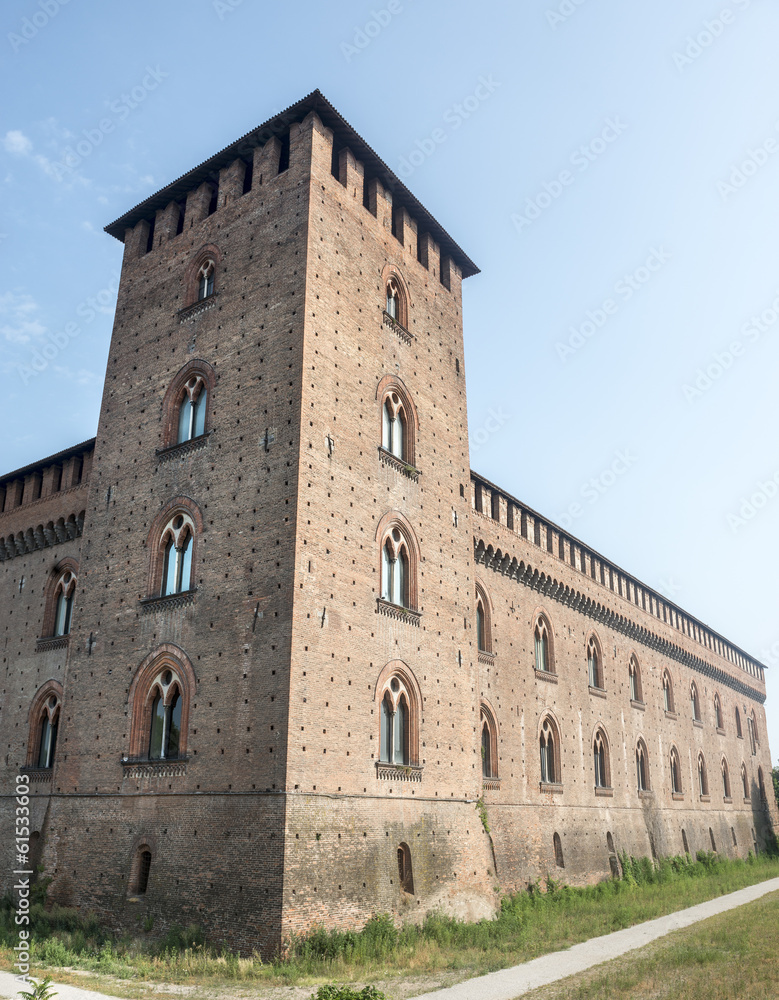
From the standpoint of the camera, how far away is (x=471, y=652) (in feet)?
59.2

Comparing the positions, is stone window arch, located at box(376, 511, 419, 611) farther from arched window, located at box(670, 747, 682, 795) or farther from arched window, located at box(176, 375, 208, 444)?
arched window, located at box(670, 747, 682, 795)

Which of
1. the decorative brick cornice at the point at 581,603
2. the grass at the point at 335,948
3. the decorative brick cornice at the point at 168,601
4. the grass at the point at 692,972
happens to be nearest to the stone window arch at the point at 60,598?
the decorative brick cornice at the point at 168,601

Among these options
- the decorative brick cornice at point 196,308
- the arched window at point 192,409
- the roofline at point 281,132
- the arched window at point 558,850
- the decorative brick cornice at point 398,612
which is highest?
the roofline at point 281,132

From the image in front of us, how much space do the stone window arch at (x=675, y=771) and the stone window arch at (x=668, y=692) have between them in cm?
158

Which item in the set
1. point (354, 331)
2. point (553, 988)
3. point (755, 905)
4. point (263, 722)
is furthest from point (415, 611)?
point (755, 905)

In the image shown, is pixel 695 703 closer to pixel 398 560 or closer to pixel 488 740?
pixel 488 740

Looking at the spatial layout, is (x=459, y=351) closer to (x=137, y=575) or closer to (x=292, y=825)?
(x=137, y=575)

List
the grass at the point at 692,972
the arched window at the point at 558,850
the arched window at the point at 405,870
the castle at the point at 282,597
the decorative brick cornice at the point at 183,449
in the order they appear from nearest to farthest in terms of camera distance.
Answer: the grass at the point at 692,972, the castle at the point at 282,597, the arched window at the point at 405,870, the decorative brick cornice at the point at 183,449, the arched window at the point at 558,850

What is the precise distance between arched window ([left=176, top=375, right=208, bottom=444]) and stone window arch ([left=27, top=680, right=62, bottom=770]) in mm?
6636

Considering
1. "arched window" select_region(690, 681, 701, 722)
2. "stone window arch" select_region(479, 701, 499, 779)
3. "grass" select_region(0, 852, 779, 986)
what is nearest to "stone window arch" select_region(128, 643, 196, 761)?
"grass" select_region(0, 852, 779, 986)

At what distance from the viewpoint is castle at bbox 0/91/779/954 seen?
42.9 feet

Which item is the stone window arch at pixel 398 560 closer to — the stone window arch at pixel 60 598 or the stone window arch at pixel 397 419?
the stone window arch at pixel 397 419

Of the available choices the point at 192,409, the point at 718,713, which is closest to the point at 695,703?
the point at 718,713

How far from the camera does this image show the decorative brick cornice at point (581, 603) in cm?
A: 2164
